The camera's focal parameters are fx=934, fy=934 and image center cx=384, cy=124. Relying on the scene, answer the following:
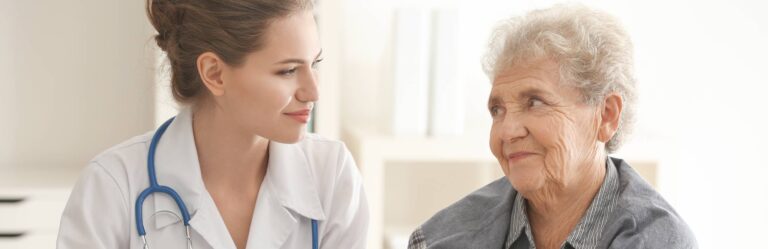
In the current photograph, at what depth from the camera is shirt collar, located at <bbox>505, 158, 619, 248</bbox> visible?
1.61 meters

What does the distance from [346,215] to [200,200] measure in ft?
0.94

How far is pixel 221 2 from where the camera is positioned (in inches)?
65.6

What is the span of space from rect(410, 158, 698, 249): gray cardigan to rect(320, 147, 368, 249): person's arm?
0.38 feet

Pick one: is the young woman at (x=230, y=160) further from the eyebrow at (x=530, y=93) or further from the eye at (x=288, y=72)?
the eyebrow at (x=530, y=93)

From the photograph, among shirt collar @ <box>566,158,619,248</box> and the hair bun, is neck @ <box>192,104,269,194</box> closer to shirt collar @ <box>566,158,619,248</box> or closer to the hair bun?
the hair bun

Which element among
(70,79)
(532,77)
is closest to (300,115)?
(532,77)

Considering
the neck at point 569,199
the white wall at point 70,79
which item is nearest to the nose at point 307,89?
the neck at point 569,199

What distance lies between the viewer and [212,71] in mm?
1713

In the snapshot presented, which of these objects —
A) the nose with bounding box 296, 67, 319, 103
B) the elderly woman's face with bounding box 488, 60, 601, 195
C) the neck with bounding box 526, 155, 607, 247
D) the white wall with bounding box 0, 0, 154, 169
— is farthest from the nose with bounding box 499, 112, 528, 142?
the white wall with bounding box 0, 0, 154, 169

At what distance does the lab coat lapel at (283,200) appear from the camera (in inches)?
70.4

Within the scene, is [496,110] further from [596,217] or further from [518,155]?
[596,217]

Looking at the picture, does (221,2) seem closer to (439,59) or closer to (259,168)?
(259,168)

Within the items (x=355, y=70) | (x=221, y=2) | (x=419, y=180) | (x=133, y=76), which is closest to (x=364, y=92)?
(x=355, y=70)

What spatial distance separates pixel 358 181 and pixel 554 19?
54cm
